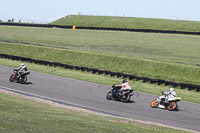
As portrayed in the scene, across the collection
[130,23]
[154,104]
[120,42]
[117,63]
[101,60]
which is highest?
[130,23]

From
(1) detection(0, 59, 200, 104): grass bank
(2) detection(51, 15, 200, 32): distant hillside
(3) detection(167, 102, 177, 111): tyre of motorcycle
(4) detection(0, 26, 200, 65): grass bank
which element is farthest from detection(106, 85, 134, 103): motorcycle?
(2) detection(51, 15, 200, 32): distant hillside

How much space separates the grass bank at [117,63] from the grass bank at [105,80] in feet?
11.5

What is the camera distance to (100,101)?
22.2 meters

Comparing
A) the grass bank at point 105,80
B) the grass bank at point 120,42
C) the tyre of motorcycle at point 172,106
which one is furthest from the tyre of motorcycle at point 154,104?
the grass bank at point 120,42

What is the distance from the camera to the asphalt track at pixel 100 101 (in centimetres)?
1855

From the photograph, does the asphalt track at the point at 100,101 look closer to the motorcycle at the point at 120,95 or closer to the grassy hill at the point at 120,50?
the motorcycle at the point at 120,95

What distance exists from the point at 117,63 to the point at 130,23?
4746cm

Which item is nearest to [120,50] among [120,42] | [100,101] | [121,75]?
[120,42]

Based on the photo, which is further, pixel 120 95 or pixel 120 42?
pixel 120 42

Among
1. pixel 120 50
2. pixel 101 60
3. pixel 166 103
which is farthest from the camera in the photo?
pixel 120 50

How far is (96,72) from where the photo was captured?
36312mm

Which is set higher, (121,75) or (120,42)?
(120,42)

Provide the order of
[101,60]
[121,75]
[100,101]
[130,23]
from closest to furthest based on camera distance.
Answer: [100,101], [121,75], [101,60], [130,23]

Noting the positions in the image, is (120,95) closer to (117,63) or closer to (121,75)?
(121,75)
